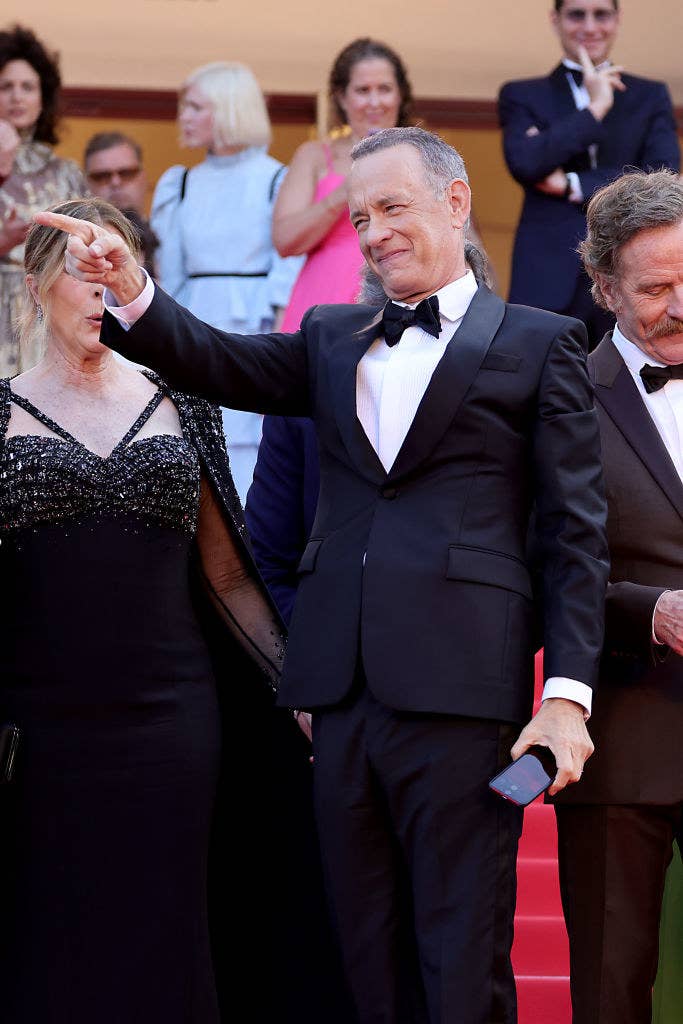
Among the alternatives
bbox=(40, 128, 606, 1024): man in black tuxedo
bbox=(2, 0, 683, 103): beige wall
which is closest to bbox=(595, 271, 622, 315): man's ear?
bbox=(40, 128, 606, 1024): man in black tuxedo

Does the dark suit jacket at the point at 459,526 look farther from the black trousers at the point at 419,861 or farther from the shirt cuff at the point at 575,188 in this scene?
the shirt cuff at the point at 575,188

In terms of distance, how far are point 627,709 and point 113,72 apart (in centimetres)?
659

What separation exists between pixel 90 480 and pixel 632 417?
3.45 feet

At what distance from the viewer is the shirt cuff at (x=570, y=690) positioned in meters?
2.72

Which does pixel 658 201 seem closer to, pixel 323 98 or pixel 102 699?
pixel 102 699

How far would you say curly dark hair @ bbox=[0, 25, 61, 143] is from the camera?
250 inches

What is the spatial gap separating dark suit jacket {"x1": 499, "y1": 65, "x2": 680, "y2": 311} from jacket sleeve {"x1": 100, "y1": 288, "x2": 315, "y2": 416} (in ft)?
10.5

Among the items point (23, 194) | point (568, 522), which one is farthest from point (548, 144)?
point (568, 522)

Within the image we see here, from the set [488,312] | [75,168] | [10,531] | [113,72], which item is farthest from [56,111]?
[488,312]

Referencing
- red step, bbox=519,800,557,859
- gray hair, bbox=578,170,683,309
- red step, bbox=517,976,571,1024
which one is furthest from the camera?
red step, bbox=519,800,557,859

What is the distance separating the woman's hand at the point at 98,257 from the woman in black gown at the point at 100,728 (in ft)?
2.34

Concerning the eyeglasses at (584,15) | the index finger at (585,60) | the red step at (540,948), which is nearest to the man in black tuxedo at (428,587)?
the red step at (540,948)

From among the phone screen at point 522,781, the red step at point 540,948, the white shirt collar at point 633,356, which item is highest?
the white shirt collar at point 633,356

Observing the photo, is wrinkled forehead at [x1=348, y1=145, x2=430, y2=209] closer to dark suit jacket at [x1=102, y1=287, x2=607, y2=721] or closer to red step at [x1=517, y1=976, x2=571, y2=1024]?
dark suit jacket at [x1=102, y1=287, x2=607, y2=721]
